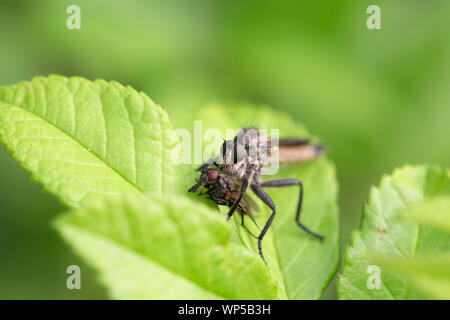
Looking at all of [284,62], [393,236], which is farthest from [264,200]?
[284,62]

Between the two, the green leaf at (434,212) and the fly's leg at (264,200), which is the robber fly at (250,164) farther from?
the green leaf at (434,212)

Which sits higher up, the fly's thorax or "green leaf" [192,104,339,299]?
the fly's thorax

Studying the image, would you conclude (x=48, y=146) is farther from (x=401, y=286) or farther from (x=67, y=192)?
(x=401, y=286)

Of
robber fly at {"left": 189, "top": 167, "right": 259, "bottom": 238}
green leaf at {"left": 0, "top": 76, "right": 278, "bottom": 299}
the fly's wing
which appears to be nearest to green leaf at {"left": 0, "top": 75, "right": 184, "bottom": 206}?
green leaf at {"left": 0, "top": 76, "right": 278, "bottom": 299}

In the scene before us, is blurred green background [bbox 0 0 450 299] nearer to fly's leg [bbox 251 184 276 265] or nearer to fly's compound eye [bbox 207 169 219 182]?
fly's leg [bbox 251 184 276 265]

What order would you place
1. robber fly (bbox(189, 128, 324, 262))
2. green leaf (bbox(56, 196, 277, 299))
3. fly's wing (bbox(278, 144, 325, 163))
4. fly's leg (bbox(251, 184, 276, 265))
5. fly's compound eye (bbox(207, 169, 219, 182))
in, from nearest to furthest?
green leaf (bbox(56, 196, 277, 299)), fly's leg (bbox(251, 184, 276, 265)), fly's compound eye (bbox(207, 169, 219, 182)), robber fly (bbox(189, 128, 324, 262)), fly's wing (bbox(278, 144, 325, 163))

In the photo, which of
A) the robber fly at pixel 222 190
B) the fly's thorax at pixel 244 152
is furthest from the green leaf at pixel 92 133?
the fly's thorax at pixel 244 152
